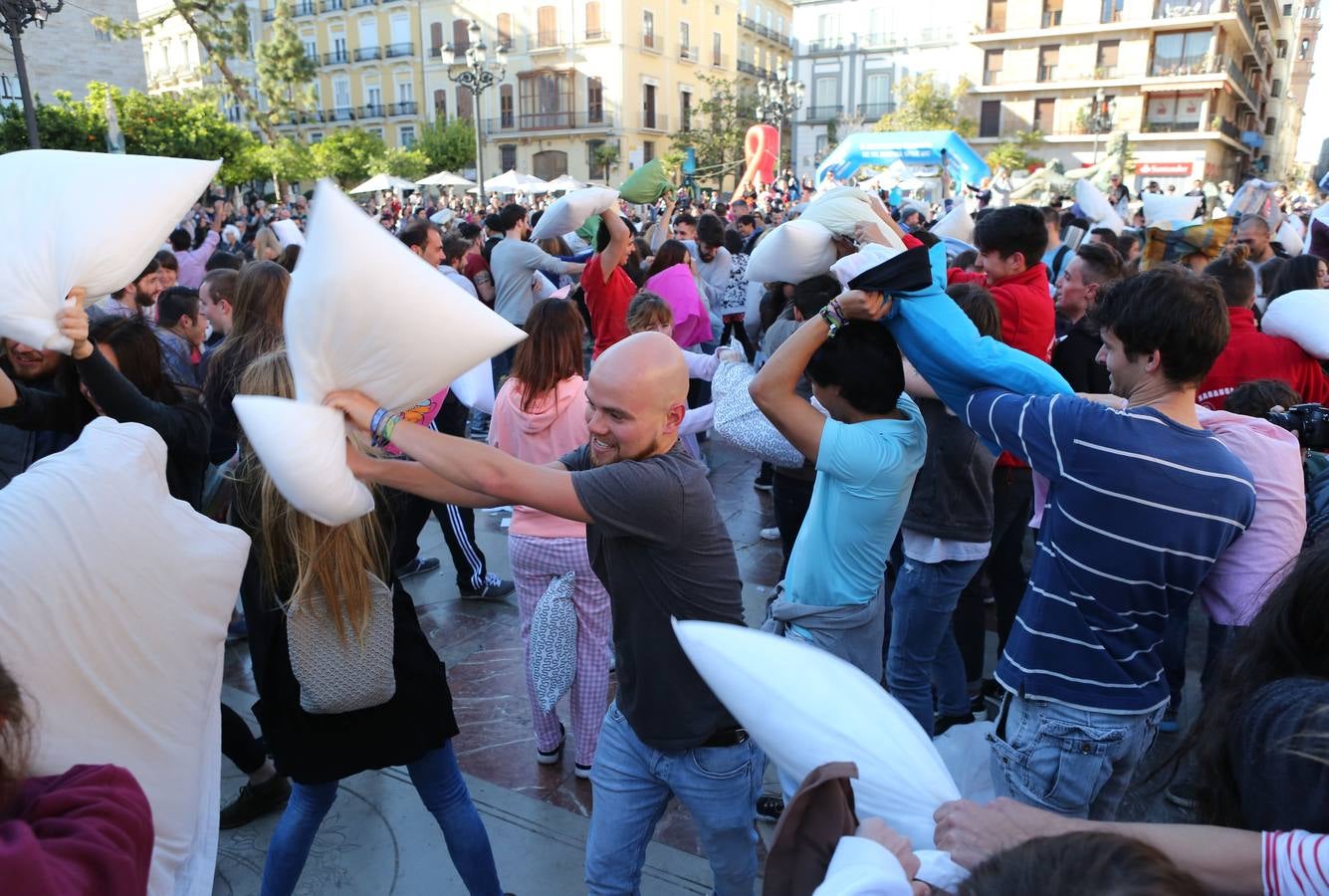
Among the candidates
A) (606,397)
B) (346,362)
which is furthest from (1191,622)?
(346,362)

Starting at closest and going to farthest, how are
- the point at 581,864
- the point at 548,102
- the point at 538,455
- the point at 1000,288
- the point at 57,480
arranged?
the point at 57,480
the point at 581,864
the point at 538,455
the point at 1000,288
the point at 548,102

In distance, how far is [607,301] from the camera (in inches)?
227

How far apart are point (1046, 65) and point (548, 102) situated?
24.4 meters

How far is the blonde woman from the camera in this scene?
2062 millimetres

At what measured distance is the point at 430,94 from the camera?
4478cm

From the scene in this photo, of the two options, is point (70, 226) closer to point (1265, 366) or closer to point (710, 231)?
point (1265, 366)

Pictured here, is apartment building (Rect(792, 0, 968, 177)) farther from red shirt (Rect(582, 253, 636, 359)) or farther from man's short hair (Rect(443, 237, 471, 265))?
red shirt (Rect(582, 253, 636, 359))

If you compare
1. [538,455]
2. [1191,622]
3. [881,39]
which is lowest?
[1191,622]

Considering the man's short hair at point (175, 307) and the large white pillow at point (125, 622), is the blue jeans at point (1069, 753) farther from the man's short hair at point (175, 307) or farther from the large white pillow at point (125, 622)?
the man's short hair at point (175, 307)

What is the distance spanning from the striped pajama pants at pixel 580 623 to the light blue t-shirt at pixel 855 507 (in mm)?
894

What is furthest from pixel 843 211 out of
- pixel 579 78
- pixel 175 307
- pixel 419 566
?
pixel 579 78

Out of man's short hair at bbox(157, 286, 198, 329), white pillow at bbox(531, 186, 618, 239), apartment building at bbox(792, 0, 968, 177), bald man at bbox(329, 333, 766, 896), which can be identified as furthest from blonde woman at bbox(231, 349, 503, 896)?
apartment building at bbox(792, 0, 968, 177)

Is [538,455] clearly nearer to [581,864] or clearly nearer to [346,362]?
[581,864]

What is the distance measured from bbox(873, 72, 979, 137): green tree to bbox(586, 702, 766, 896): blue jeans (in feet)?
137
